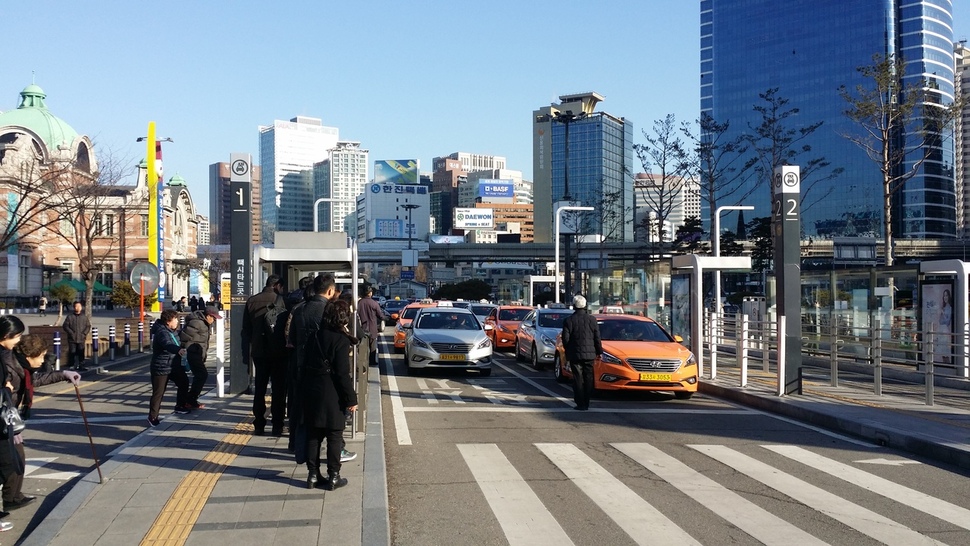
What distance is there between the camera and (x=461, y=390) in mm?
16141

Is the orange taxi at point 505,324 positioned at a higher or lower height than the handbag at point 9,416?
lower

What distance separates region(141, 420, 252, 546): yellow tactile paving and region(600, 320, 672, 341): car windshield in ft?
27.6

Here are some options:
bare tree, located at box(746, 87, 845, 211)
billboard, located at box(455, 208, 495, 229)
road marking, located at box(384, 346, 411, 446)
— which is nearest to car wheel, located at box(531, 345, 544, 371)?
road marking, located at box(384, 346, 411, 446)

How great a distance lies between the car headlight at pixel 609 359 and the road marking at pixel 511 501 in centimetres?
536

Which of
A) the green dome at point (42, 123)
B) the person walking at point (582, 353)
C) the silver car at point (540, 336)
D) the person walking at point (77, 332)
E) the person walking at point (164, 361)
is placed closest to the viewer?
the person walking at point (164, 361)

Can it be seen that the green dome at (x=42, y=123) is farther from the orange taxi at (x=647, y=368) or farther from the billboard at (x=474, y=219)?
the billboard at (x=474, y=219)

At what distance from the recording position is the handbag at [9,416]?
6.60 m

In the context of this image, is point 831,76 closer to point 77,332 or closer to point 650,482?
point 77,332

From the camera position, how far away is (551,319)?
22.3 meters

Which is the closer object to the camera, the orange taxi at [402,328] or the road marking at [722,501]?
the road marking at [722,501]

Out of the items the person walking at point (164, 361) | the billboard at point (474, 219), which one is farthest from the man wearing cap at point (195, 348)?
the billboard at point (474, 219)

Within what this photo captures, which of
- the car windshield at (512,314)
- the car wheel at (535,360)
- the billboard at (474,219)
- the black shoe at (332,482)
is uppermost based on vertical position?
the billboard at (474,219)

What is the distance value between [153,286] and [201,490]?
75.5 feet

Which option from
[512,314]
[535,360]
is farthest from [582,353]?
[512,314]
